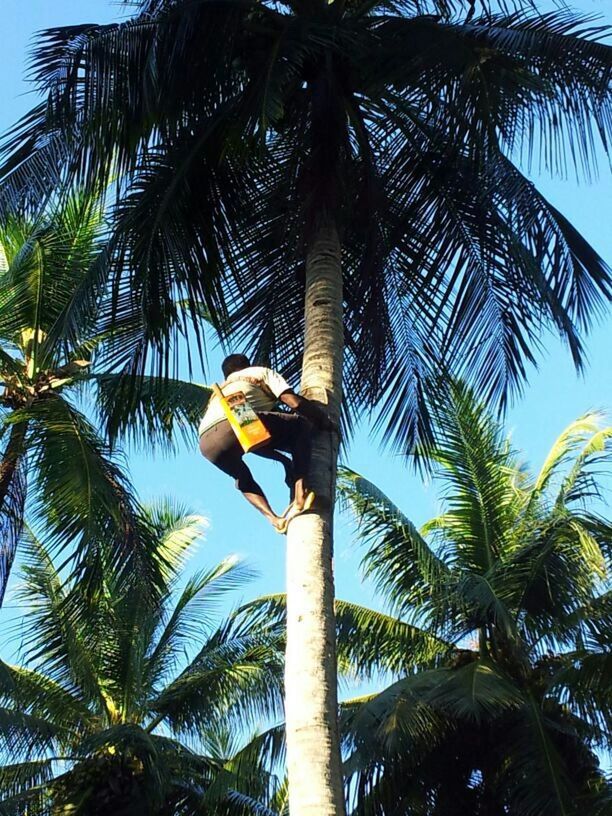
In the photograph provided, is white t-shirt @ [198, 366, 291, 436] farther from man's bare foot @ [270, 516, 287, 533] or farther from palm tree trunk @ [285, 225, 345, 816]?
man's bare foot @ [270, 516, 287, 533]

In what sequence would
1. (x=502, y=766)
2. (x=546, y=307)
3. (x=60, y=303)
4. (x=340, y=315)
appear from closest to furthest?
(x=340, y=315) → (x=546, y=307) → (x=502, y=766) → (x=60, y=303)

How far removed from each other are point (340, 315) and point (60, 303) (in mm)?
6574

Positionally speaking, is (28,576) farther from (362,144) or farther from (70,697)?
(362,144)

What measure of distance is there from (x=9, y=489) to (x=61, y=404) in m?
0.97

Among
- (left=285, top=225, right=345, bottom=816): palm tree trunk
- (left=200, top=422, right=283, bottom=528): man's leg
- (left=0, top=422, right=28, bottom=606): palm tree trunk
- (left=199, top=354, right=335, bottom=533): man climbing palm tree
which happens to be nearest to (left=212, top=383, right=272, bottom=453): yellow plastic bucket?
(left=199, top=354, right=335, bottom=533): man climbing palm tree

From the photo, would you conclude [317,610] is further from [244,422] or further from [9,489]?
[9,489]

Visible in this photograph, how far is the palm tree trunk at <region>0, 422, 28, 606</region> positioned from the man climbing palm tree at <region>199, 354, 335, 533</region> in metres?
5.27

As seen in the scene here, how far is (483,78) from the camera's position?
7551 mm

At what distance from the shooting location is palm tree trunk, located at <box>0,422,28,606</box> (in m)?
11.9

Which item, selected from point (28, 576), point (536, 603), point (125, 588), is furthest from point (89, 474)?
point (536, 603)

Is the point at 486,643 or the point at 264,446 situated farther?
the point at 486,643

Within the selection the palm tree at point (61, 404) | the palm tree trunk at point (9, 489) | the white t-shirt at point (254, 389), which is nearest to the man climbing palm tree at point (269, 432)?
the white t-shirt at point (254, 389)

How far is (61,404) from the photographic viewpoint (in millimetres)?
11953

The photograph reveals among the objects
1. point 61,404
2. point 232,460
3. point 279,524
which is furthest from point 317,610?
point 61,404
